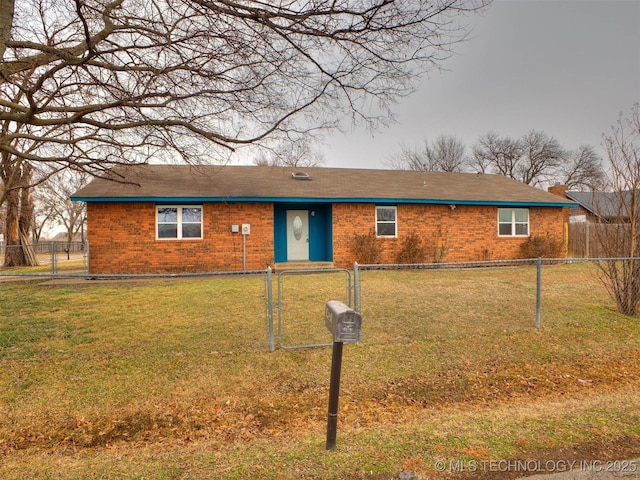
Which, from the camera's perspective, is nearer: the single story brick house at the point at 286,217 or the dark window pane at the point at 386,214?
the single story brick house at the point at 286,217

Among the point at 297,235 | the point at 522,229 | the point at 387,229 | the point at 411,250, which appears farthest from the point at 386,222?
the point at 522,229

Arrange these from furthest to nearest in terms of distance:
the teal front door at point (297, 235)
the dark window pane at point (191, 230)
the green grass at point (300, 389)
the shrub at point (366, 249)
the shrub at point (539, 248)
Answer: the shrub at point (539, 248) → the teal front door at point (297, 235) → the shrub at point (366, 249) → the dark window pane at point (191, 230) → the green grass at point (300, 389)

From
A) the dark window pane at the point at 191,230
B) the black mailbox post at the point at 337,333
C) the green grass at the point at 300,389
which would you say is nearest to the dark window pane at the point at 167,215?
the dark window pane at the point at 191,230

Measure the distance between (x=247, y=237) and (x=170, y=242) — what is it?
2.72 m

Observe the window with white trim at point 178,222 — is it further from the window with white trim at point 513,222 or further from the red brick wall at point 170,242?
the window with white trim at point 513,222

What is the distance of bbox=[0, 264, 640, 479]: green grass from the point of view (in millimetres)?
2889

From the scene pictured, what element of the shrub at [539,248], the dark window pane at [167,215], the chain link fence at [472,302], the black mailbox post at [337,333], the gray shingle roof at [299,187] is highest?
the gray shingle roof at [299,187]

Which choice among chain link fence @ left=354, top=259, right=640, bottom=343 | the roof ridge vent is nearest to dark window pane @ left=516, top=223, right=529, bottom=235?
chain link fence @ left=354, top=259, right=640, bottom=343

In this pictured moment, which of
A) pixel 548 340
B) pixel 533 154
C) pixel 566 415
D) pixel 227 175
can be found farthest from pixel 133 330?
pixel 533 154

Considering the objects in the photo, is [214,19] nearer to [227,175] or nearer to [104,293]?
[104,293]

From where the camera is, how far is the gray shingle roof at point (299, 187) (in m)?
13.3

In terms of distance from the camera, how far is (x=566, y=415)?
3.50m

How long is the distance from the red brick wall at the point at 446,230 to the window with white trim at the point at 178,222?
518 cm

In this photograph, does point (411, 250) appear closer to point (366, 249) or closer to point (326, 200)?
point (366, 249)
